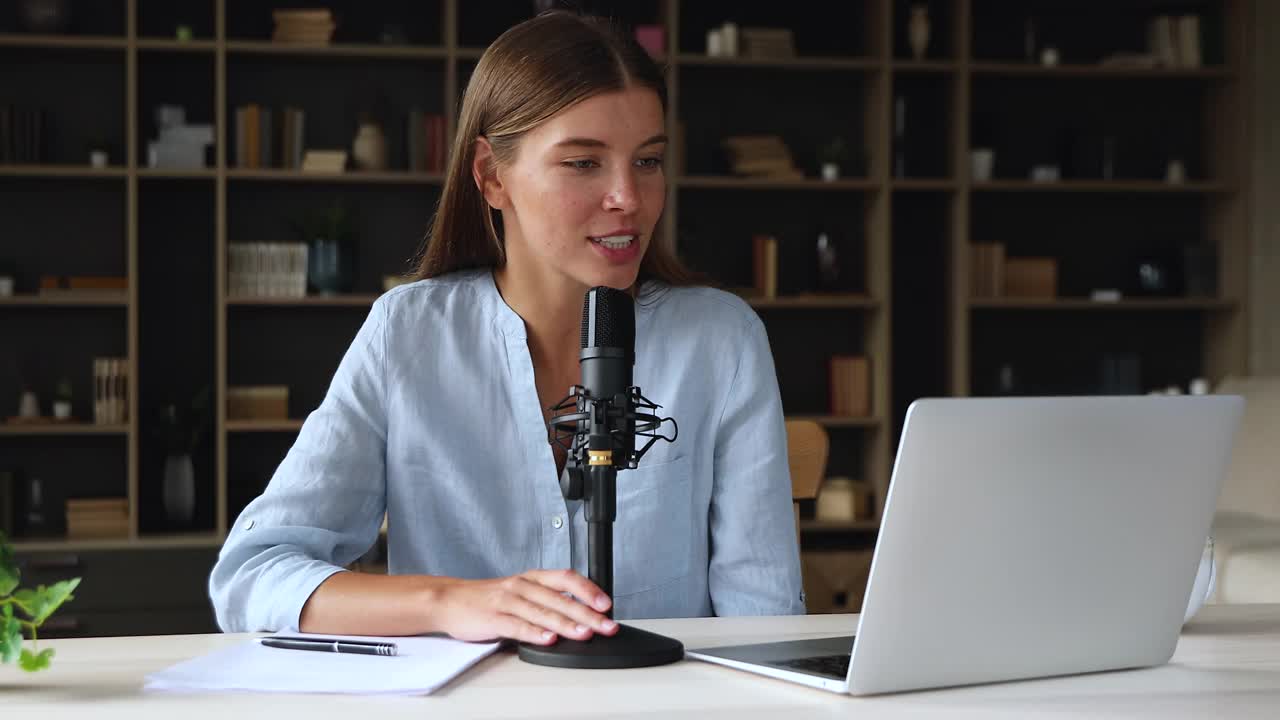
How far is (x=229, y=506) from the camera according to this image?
15.1 ft

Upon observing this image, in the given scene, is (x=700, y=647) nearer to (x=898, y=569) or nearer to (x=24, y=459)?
(x=898, y=569)

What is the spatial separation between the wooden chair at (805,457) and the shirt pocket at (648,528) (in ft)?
0.88

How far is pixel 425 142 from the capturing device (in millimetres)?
4648

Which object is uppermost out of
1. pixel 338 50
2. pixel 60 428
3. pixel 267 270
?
pixel 338 50

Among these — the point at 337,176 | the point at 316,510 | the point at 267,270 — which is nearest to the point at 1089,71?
the point at 337,176

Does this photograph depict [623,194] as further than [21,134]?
No

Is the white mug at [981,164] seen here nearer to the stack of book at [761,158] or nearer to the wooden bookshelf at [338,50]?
the stack of book at [761,158]

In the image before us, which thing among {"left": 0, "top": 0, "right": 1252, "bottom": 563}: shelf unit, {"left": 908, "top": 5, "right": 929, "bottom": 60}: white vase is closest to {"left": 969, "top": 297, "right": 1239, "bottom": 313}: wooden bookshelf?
{"left": 0, "top": 0, "right": 1252, "bottom": 563}: shelf unit

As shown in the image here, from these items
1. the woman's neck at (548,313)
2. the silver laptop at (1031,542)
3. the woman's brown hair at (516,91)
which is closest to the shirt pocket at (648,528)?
the woman's neck at (548,313)

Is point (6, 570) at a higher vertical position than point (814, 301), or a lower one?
lower

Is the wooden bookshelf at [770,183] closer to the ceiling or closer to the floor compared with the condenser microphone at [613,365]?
closer to the ceiling

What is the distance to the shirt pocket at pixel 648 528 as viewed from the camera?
Result: 61.9 inches

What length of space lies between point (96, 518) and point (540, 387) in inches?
133

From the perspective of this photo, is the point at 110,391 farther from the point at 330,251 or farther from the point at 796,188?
the point at 796,188
